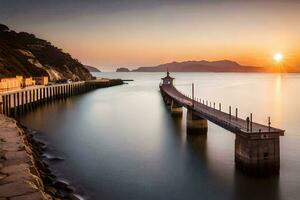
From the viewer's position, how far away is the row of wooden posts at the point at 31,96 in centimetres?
5446

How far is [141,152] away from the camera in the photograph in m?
33.8

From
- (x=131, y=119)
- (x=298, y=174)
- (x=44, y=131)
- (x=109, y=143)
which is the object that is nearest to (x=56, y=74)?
(x=131, y=119)

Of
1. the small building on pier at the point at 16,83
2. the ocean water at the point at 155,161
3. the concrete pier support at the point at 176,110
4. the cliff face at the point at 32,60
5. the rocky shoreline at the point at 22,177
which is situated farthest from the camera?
the cliff face at the point at 32,60

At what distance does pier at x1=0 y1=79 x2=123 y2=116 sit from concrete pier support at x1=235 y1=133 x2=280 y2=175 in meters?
34.6

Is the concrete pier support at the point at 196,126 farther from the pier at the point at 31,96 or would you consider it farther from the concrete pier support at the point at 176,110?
the pier at the point at 31,96

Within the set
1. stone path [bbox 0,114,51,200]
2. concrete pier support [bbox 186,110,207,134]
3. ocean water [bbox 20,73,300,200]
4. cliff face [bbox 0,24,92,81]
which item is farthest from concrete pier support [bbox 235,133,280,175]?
cliff face [bbox 0,24,92,81]

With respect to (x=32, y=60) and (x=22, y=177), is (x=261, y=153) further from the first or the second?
(x=32, y=60)

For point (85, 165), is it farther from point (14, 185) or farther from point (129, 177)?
point (14, 185)

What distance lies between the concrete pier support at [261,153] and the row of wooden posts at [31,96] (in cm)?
3458

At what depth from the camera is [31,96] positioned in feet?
229

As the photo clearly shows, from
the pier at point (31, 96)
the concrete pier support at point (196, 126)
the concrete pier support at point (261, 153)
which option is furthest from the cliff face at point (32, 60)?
the concrete pier support at point (261, 153)

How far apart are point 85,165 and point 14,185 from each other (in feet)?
39.7

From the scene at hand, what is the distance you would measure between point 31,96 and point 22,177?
54550 millimetres

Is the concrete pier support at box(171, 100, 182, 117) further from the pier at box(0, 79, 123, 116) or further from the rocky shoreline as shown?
the rocky shoreline
